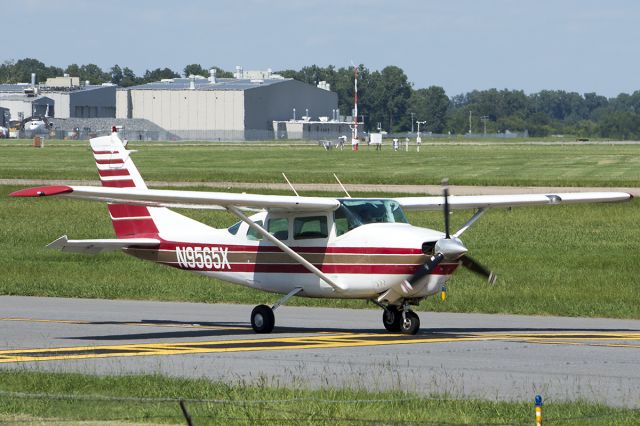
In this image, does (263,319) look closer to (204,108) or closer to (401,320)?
(401,320)

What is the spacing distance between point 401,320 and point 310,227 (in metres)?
1.95

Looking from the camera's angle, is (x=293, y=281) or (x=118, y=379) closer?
(x=118, y=379)

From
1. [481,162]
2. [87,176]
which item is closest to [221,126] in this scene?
[481,162]

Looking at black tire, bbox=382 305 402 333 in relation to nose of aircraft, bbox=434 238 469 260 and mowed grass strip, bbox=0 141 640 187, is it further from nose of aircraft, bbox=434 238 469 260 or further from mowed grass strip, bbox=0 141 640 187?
mowed grass strip, bbox=0 141 640 187

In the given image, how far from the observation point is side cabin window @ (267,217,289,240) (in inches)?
738

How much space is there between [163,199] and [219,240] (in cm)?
185

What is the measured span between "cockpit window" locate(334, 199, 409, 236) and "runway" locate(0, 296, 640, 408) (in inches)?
67.0

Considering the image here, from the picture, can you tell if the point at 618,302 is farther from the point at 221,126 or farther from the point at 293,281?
the point at 221,126

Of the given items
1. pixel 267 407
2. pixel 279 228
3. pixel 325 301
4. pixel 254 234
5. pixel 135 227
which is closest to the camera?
pixel 267 407

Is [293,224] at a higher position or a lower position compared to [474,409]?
higher

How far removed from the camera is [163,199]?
59.0 feet

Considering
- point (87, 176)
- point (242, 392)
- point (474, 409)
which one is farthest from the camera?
point (87, 176)

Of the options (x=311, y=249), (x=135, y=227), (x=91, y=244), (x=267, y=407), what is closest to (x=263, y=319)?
(x=311, y=249)

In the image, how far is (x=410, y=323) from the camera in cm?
1836
